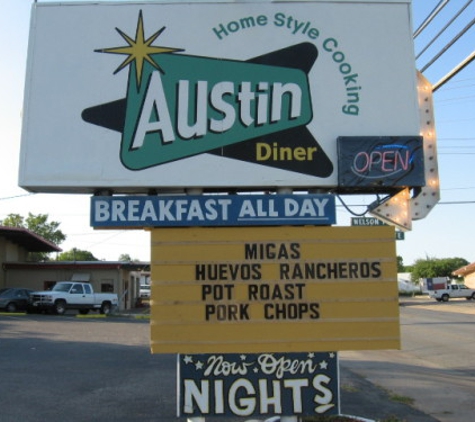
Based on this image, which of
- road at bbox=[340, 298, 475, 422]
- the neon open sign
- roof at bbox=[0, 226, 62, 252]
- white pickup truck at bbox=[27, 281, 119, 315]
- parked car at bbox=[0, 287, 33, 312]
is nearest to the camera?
the neon open sign

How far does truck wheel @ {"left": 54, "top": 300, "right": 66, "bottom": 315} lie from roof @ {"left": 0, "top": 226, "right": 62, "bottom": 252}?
8021 mm

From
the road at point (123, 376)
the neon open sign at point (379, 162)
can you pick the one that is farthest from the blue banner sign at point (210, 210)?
the road at point (123, 376)

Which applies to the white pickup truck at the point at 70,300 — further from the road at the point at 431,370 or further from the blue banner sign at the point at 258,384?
the blue banner sign at the point at 258,384

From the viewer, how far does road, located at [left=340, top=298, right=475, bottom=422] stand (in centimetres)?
970

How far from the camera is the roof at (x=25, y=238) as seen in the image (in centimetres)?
3741

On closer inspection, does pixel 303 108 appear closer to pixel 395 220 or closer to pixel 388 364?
pixel 395 220

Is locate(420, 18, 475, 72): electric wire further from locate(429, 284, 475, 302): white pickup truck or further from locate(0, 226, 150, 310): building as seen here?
locate(429, 284, 475, 302): white pickup truck

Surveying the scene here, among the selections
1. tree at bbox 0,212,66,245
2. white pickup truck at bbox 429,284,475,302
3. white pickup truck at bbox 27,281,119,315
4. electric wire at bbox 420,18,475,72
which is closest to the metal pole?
electric wire at bbox 420,18,475,72

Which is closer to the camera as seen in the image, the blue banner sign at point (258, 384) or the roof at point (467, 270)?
the blue banner sign at point (258, 384)

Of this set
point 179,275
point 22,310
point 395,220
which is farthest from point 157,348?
point 22,310

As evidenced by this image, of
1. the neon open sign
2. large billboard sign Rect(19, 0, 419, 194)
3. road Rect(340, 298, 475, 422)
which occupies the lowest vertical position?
road Rect(340, 298, 475, 422)

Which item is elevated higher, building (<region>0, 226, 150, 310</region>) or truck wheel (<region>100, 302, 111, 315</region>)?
building (<region>0, 226, 150, 310</region>)

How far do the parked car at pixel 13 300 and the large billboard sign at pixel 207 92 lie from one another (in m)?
29.9

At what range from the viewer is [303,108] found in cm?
552
